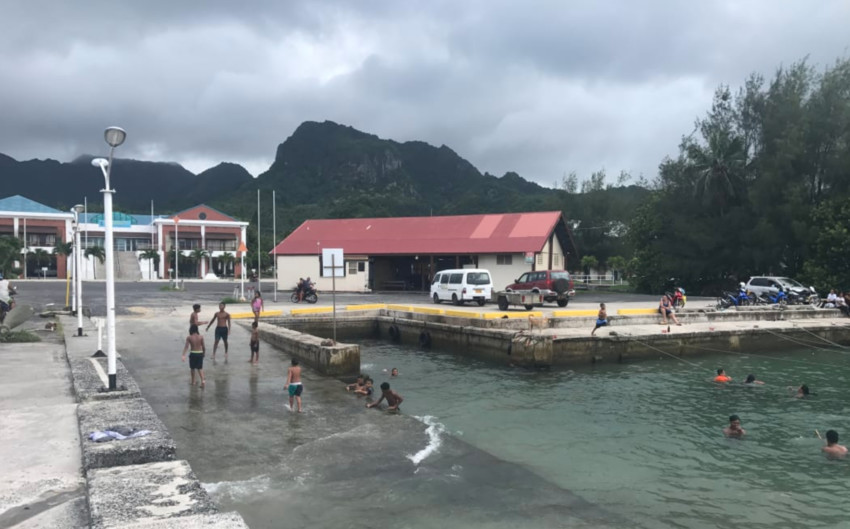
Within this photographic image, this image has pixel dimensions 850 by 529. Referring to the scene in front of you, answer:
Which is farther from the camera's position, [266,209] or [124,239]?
[266,209]

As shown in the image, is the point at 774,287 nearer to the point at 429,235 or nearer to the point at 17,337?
the point at 429,235

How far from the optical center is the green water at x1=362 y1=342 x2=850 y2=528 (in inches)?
341

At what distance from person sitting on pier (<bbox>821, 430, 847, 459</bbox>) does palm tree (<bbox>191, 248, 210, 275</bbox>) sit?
7426 centimetres

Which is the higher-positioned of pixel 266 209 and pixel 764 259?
pixel 266 209

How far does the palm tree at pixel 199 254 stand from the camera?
75438 mm

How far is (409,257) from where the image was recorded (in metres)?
45.8

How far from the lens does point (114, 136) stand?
901 centimetres

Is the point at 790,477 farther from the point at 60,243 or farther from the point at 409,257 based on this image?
the point at 60,243

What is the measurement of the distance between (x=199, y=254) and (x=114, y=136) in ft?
232

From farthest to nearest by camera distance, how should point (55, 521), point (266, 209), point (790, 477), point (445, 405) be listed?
1. point (266, 209)
2. point (445, 405)
3. point (790, 477)
4. point (55, 521)

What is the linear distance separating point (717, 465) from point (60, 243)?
250 ft

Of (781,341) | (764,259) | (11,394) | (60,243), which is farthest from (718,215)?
(60,243)

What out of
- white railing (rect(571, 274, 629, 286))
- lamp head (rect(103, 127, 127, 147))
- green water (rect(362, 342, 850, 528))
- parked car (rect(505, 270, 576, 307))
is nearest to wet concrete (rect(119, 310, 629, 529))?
green water (rect(362, 342, 850, 528))

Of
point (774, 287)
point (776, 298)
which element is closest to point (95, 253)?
point (774, 287)
